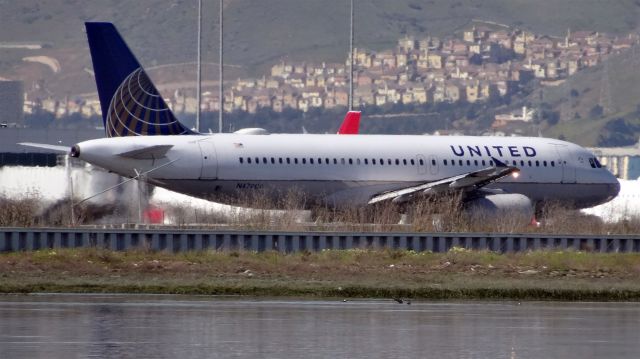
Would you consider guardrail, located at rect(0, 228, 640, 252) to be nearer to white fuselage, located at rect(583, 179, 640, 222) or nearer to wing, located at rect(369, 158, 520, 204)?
wing, located at rect(369, 158, 520, 204)

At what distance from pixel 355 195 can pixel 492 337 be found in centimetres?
3070

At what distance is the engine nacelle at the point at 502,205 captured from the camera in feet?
180

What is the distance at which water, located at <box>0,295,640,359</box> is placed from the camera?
23875 mm

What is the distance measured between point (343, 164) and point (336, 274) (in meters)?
18.5

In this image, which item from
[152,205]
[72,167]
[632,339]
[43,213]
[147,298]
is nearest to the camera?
[632,339]

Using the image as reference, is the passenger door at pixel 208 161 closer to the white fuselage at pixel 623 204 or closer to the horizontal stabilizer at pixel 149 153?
the horizontal stabilizer at pixel 149 153

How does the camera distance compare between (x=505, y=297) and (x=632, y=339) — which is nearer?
(x=632, y=339)

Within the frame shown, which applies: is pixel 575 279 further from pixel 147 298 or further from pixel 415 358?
pixel 415 358

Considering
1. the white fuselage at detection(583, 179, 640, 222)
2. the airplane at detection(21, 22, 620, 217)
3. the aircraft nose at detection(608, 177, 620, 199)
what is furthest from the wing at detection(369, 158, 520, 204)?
the white fuselage at detection(583, 179, 640, 222)

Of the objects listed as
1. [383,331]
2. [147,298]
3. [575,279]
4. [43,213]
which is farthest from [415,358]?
[43,213]

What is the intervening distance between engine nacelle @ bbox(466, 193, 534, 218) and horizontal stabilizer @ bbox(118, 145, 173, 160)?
10701mm

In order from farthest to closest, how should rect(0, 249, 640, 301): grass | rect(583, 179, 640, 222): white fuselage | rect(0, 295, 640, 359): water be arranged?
rect(583, 179, 640, 222): white fuselage
rect(0, 249, 640, 301): grass
rect(0, 295, 640, 359): water

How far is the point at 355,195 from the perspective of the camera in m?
56.6

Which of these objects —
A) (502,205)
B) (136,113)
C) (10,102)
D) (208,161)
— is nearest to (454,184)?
(502,205)
